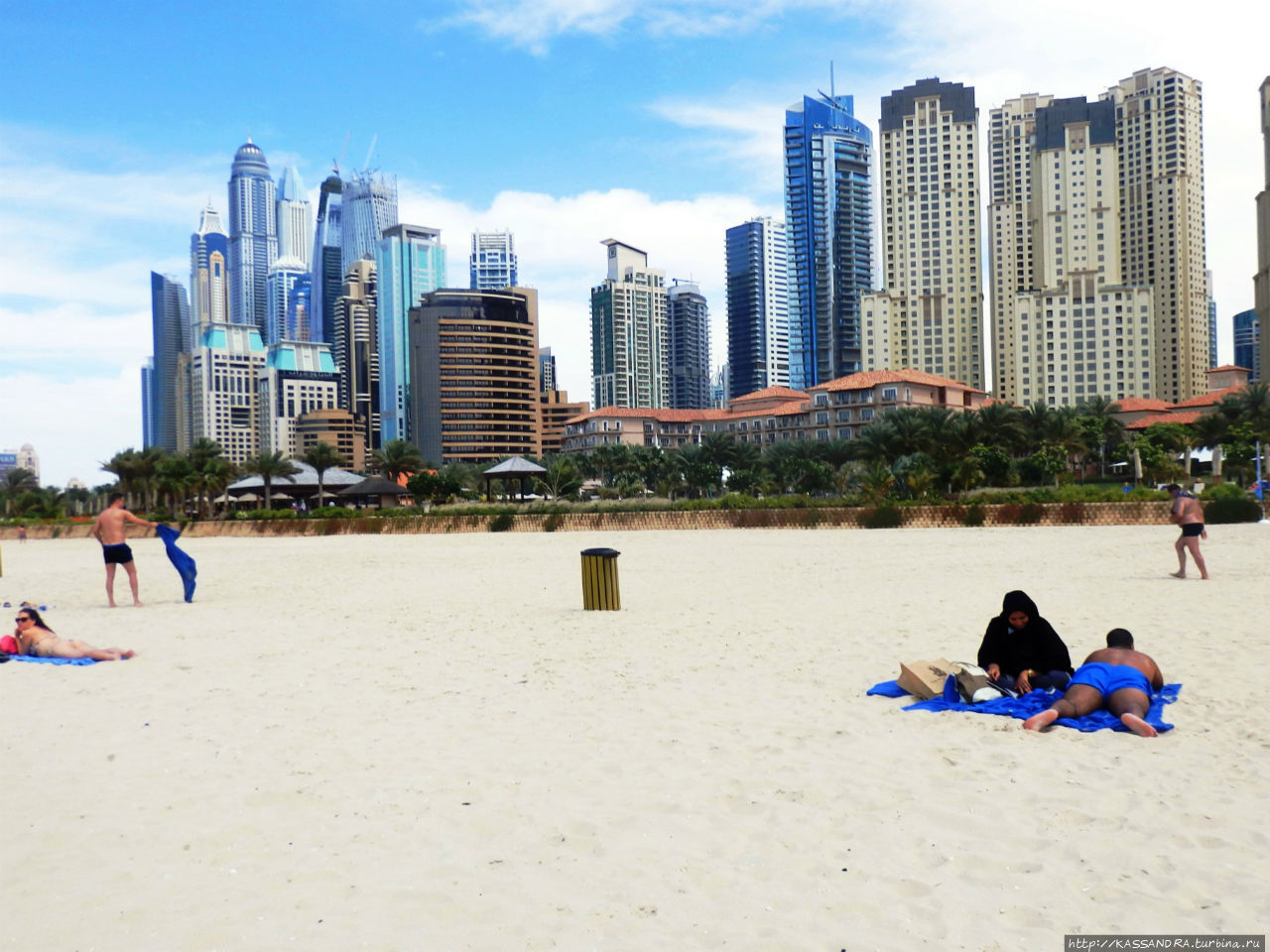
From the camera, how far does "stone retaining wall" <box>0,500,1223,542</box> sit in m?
27.7

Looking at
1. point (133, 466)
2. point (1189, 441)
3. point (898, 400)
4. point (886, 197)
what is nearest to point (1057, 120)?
point (886, 197)

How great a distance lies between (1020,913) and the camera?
350cm

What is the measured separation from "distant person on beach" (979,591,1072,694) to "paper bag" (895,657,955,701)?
327 millimetres

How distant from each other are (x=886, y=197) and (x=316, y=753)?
147 m

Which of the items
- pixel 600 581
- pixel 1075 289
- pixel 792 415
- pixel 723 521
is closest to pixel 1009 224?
pixel 1075 289

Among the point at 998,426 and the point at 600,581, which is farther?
the point at 998,426

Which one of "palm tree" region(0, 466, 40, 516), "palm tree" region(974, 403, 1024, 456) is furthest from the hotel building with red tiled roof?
"palm tree" region(0, 466, 40, 516)

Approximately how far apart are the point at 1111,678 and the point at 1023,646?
773mm

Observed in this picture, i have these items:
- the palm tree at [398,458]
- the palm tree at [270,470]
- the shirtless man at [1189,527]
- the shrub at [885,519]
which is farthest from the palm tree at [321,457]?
the shirtless man at [1189,527]

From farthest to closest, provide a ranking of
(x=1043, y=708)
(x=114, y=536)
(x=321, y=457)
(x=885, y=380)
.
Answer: (x=885, y=380)
(x=321, y=457)
(x=114, y=536)
(x=1043, y=708)

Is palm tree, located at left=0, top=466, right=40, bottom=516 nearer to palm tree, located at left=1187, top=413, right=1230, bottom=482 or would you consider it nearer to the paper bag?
the paper bag

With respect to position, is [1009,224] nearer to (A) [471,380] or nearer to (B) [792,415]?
(B) [792,415]

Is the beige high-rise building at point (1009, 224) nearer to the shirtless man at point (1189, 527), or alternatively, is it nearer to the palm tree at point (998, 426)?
the palm tree at point (998, 426)

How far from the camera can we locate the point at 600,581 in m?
12.2
